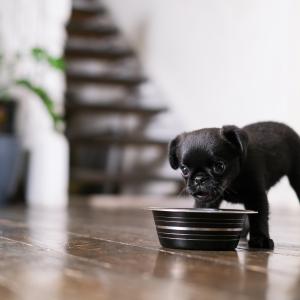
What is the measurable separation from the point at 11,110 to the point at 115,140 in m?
0.86

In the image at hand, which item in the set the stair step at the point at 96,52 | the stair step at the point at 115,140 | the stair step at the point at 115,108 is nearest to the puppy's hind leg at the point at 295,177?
the stair step at the point at 115,140

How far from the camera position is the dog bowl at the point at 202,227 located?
1.60 m

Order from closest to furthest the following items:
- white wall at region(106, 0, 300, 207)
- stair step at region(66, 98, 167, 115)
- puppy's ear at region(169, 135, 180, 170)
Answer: puppy's ear at region(169, 135, 180, 170) → white wall at region(106, 0, 300, 207) → stair step at region(66, 98, 167, 115)

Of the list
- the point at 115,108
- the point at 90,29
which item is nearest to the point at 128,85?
the point at 115,108

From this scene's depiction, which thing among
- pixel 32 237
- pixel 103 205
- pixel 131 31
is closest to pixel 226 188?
pixel 32 237

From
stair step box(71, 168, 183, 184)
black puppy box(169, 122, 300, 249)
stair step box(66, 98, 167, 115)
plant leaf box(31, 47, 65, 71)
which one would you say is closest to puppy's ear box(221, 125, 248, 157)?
black puppy box(169, 122, 300, 249)

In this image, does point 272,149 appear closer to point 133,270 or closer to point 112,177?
point 133,270

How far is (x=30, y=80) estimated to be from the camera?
5.06m

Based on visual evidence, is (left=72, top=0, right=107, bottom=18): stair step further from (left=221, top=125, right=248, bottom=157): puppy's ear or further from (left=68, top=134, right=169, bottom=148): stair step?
(left=221, top=125, right=248, bottom=157): puppy's ear

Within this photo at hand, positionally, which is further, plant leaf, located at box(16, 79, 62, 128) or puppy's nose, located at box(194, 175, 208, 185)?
plant leaf, located at box(16, 79, 62, 128)

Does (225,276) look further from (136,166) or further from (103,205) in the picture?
(136,166)

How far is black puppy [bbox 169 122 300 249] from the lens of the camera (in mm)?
1727

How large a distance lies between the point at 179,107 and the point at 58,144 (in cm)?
112

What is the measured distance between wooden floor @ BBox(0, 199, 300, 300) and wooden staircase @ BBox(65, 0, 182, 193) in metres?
3.35
